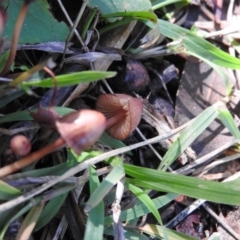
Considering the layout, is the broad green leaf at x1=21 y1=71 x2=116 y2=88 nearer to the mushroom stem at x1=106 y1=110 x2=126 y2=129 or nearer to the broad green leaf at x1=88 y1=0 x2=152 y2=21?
the mushroom stem at x1=106 y1=110 x2=126 y2=129

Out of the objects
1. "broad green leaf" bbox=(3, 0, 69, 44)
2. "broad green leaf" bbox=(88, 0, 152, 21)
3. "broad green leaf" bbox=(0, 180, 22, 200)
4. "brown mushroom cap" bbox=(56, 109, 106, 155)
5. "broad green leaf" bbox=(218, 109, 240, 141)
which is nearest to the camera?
"brown mushroom cap" bbox=(56, 109, 106, 155)

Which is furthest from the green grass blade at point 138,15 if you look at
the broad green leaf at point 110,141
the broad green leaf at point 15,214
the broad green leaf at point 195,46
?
the broad green leaf at point 15,214

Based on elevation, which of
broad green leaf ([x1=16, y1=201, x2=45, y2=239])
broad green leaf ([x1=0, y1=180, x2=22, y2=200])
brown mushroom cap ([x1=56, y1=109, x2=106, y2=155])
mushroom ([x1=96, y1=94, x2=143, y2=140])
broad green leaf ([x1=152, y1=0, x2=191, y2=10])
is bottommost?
broad green leaf ([x1=16, y1=201, x2=45, y2=239])

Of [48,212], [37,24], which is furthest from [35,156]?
[37,24]

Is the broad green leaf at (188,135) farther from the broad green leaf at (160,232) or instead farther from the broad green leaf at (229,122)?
the broad green leaf at (160,232)

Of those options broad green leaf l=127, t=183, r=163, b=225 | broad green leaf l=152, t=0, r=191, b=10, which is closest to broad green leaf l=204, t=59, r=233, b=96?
broad green leaf l=152, t=0, r=191, b=10

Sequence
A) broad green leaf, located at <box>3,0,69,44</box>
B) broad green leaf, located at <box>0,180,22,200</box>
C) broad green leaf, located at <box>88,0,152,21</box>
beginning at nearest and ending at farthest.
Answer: broad green leaf, located at <box>0,180,22,200</box>
broad green leaf, located at <box>3,0,69,44</box>
broad green leaf, located at <box>88,0,152,21</box>
